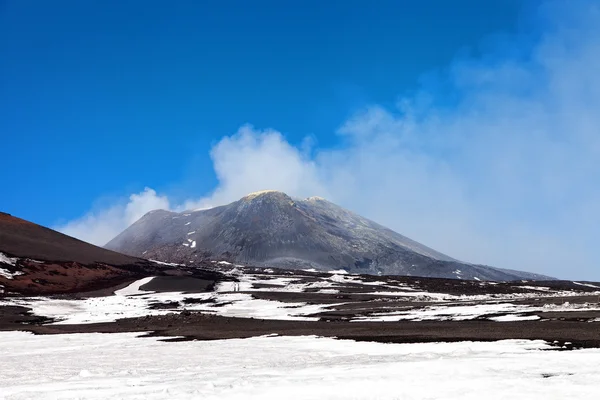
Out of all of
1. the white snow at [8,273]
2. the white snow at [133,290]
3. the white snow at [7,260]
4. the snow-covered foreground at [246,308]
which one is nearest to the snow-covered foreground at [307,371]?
the snow-covered foreground at [246,308]

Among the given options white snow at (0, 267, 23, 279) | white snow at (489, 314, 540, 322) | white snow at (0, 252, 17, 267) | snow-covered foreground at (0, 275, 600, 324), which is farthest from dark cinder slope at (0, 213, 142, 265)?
white snow at (489, 314, 540, 322)

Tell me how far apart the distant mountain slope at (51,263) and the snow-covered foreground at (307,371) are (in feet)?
251

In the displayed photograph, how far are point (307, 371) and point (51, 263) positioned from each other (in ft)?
389

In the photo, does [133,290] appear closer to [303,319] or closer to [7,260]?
[7,260]

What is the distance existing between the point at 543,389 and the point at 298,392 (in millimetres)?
7065

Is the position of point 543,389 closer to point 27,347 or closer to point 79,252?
point 27,347

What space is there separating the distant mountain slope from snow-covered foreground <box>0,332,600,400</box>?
7644 centimetres

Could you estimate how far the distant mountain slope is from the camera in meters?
98.7

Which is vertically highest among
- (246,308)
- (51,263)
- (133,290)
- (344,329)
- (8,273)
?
(51,263)

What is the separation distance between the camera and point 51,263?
119188 millimetres

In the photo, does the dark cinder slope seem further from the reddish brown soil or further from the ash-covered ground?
the reddish brown soil

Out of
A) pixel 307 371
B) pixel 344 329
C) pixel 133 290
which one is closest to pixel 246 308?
pixel 344 329

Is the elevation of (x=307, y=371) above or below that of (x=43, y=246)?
below

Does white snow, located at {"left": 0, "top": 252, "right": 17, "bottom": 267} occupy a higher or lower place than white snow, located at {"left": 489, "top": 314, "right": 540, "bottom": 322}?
higher
